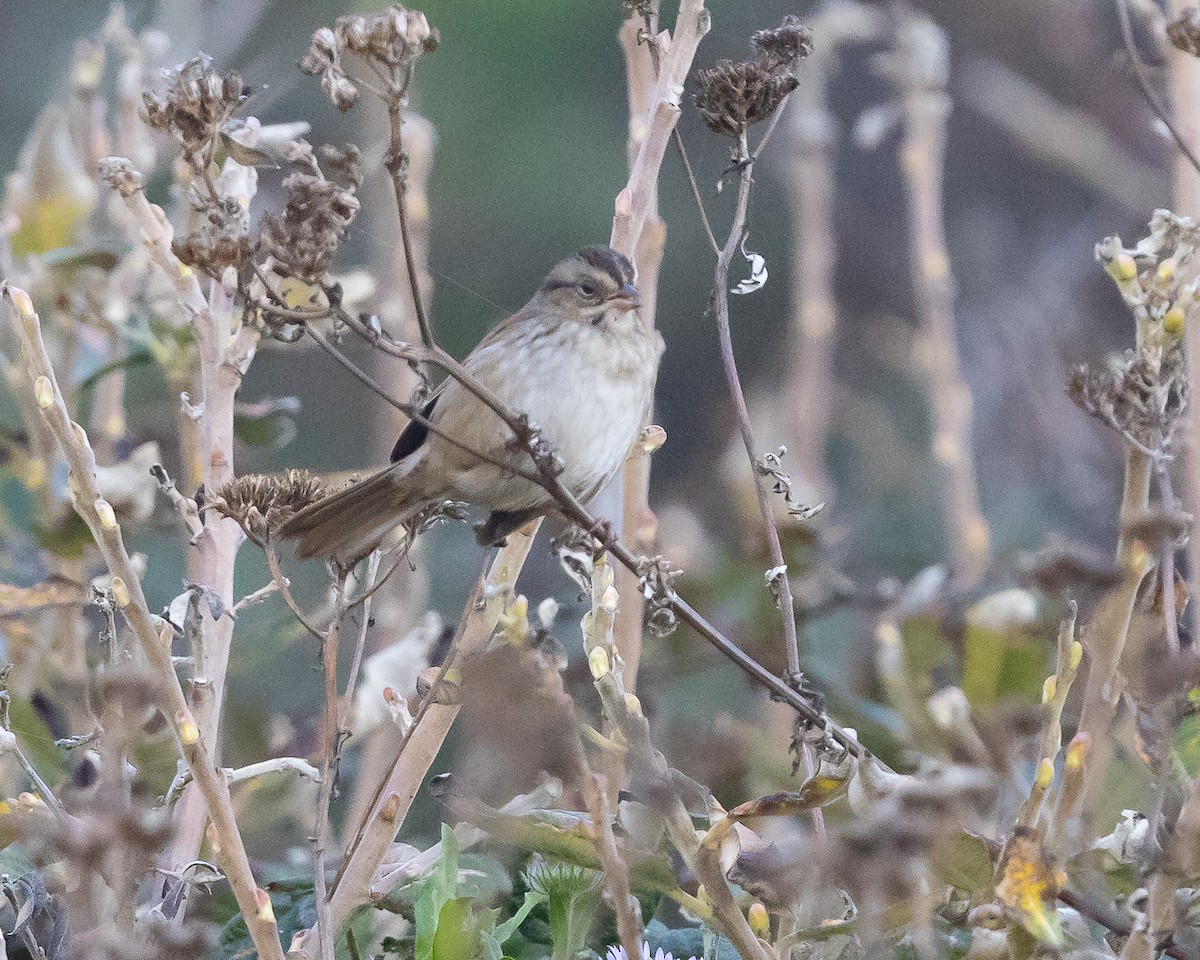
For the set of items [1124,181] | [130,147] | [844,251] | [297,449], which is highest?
[130,147]

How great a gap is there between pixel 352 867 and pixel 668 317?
3.73 m

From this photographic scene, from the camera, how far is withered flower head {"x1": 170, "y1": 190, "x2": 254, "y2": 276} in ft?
3.26

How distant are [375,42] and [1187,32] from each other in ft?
2.28

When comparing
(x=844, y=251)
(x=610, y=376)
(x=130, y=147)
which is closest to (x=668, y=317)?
(x=844, y=251)

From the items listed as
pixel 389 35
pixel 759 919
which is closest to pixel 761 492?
pixel 759 919

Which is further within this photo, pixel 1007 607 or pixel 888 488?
pixel 888 488

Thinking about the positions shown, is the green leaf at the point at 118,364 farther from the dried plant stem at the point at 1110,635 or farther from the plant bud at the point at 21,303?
the dried plant stem at the point at 1110,635

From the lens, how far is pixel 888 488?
11.6 ft

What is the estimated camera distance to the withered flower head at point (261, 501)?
1.13 metres

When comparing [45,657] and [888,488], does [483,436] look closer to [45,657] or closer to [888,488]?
[45,657]

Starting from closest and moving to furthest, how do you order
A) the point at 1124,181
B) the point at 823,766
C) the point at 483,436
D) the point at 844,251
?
the point at 823,766 → the point at 483,436 → the point at 1124,181 → the point at 844,251

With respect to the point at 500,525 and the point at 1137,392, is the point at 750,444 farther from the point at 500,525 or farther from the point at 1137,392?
the point at 500,525

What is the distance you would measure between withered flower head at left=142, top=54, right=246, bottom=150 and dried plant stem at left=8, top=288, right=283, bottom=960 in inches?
7.1

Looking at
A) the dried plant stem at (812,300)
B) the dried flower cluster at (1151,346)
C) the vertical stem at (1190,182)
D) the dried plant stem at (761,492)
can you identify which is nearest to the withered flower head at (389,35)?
the dried plant stem at (761,492)
